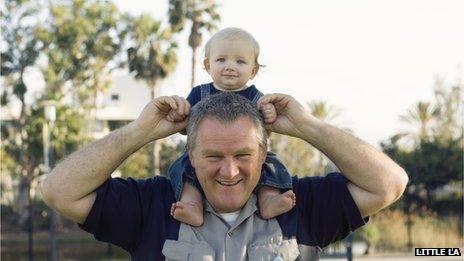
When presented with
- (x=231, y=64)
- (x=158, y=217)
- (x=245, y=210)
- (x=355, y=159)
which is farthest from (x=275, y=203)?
(x=231, y=64)

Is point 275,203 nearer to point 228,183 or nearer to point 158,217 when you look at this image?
point 228,183

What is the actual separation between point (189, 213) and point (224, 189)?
0.57 ft

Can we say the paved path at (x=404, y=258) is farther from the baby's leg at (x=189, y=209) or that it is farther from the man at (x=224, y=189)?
the baby's leg at (x=189, y=209)

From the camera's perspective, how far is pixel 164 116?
3.20 metres

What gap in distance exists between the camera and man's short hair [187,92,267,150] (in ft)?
9.82

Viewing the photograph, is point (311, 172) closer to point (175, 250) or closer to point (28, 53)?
point (28, 53)

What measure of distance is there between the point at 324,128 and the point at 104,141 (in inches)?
32.0

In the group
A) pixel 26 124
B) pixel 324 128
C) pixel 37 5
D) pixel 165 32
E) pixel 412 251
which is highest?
pixel 37 5

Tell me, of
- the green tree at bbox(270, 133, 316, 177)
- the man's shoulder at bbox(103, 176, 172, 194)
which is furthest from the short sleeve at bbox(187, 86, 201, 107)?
the green tree at bbox(270, 133, 316, 177)

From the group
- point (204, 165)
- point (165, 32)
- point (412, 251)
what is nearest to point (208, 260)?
point (204, 165)

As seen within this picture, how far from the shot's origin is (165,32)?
113 feet

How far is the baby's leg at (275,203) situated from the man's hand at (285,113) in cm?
24

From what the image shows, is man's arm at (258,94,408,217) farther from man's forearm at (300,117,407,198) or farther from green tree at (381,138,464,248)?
green tree at (381,138,464,248)

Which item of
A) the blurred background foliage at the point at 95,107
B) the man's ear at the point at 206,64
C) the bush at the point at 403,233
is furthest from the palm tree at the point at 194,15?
the man's ear at the point at 206,64
